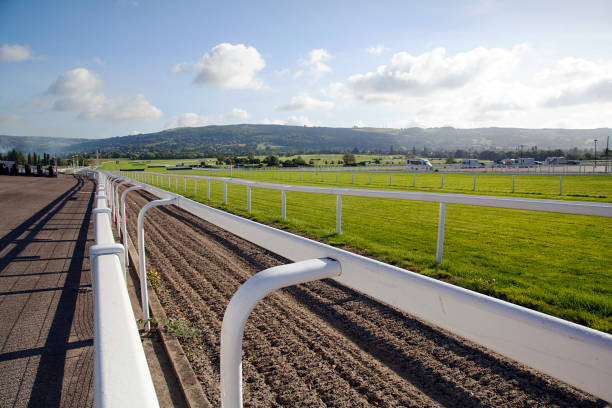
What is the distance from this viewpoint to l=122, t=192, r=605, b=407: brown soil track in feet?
8.27

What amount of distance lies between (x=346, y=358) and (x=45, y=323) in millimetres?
3164

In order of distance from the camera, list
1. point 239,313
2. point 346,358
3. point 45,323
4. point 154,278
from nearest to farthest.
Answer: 1. point 239,313
2. point 346,358
3. point 45,323
4. point 154,278

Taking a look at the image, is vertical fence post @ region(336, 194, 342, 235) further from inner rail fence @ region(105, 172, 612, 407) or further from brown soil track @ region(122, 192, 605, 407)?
inner rail fence @ region(105, 172, 612, 407)

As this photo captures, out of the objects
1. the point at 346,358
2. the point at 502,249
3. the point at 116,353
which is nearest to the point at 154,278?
the point at 346,358

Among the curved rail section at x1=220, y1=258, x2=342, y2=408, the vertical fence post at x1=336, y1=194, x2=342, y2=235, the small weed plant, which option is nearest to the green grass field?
the vertical fence post at x1=336, y1=194, x2=342, y2=235

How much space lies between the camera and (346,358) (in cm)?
302

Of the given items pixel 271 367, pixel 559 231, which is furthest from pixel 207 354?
pixel 559 231

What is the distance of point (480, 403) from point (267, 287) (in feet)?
7.08

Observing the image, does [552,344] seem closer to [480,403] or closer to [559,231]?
[480,403]

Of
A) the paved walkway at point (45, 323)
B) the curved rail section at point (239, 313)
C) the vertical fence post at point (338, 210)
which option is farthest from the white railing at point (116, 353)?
the vertical fence post at point (338, 210)

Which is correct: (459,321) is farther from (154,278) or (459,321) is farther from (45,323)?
(154,278)

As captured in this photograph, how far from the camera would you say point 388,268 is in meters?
1.10

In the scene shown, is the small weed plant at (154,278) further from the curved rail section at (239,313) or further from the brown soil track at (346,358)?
the curved rail section at (239,313)

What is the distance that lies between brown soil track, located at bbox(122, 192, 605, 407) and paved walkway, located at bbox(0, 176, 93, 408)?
2.86 ft
